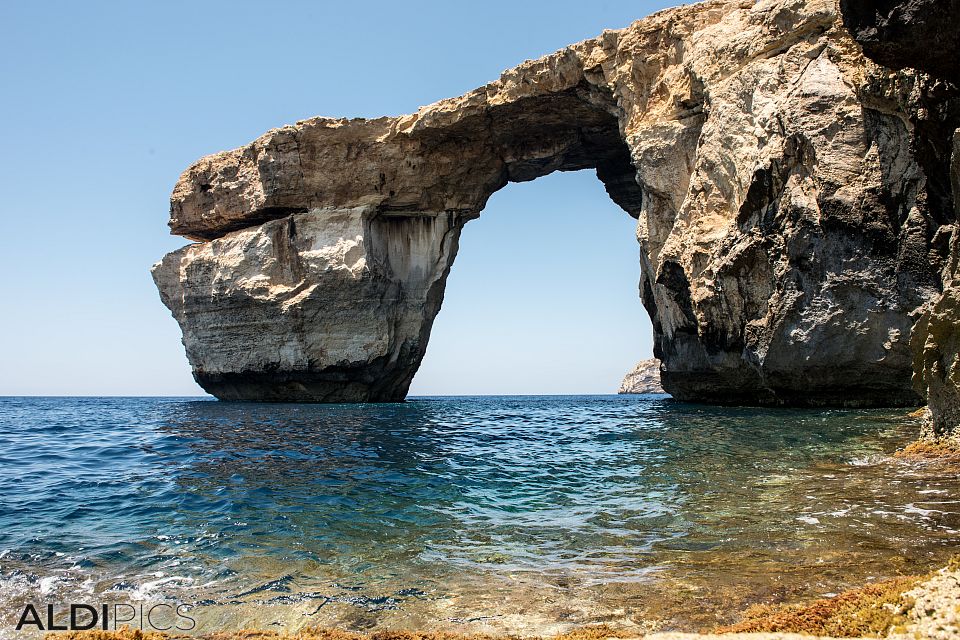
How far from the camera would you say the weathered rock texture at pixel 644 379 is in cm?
9900

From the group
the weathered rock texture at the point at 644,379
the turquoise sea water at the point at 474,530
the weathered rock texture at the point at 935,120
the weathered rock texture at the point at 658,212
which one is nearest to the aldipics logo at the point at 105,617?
the turquoise sea water at the point at 474,530

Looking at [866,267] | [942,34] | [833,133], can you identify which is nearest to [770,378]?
[866,267]

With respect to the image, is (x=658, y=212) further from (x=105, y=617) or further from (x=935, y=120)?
(x=105, y=617)

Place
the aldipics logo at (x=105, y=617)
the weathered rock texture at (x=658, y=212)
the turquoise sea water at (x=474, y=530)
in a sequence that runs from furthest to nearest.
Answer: the weathered rock texture at (x=658, y=212) → the turquoise sea water at (x=474, y=530) → the aldipics logo at (x=105, y=617)

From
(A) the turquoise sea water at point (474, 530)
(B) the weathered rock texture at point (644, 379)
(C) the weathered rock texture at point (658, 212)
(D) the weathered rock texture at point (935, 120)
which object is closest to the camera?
(A) the turquoise sea water at point (474, 530)

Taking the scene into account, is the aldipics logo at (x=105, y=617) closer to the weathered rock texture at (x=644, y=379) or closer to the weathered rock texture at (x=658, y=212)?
the weathered rock texture at (x=658, y=212)

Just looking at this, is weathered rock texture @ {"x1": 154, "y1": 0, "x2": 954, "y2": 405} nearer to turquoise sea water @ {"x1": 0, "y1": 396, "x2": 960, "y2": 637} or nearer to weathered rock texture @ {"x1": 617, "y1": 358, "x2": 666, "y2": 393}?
turquoise sea water @ {"x1": 0, "y1": 396, "x2": 960, "y2": 637}

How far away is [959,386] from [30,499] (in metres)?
10.4

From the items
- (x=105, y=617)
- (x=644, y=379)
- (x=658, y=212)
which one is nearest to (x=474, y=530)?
(x=105, y=617)

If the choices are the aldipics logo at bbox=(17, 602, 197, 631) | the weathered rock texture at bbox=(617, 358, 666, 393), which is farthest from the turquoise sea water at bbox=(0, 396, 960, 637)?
the weathered rock texture at bbox=(617, 358, 666, 393)

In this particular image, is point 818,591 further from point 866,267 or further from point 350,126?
point 350,126

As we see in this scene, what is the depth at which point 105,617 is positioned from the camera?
3.83 m

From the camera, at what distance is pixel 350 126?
88.8 feet

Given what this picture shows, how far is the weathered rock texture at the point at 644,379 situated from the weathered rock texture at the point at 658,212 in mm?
73491
